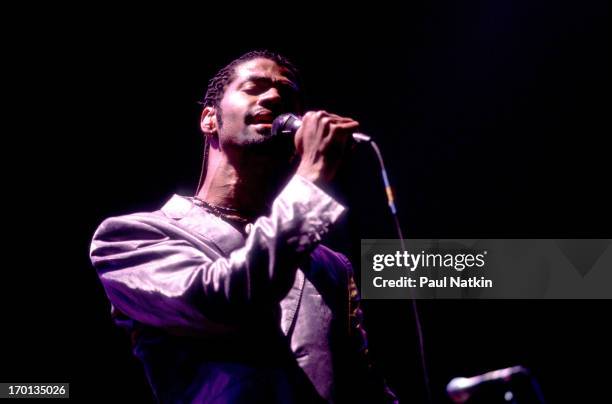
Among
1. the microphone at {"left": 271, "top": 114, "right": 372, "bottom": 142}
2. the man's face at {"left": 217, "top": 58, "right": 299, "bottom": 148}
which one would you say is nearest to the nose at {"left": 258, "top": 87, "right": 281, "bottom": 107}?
the man's face at {"left": 217, "top": 58, "right": 299, "bottom": 148}

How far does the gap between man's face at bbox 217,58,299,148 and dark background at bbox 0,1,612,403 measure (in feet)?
3.33

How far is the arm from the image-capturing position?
4.06 feet

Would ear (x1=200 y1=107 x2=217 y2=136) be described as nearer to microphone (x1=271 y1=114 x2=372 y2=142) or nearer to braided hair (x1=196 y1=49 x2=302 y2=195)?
braided hair (x1=196 y1=49 x2=302 y2=195)

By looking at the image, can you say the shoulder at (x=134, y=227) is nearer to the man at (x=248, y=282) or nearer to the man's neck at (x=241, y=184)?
the man at (x=248, y=282)

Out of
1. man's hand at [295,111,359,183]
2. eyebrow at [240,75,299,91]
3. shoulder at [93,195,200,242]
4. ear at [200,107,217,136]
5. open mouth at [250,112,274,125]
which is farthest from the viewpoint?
ear at [200,107,217,136]

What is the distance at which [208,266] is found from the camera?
1.33 m

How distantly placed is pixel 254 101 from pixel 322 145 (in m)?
0.56

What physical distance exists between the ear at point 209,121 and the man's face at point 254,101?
0.31 ft

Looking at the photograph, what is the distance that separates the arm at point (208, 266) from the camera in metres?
1.24

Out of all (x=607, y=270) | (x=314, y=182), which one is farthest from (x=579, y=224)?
(x=314, y=182)

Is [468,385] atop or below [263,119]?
below

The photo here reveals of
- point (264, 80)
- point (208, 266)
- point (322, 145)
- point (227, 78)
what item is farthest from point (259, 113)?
point (208, 266)

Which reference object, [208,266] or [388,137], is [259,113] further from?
[388,137]

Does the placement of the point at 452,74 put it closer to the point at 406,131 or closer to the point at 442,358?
the point at 406,131
